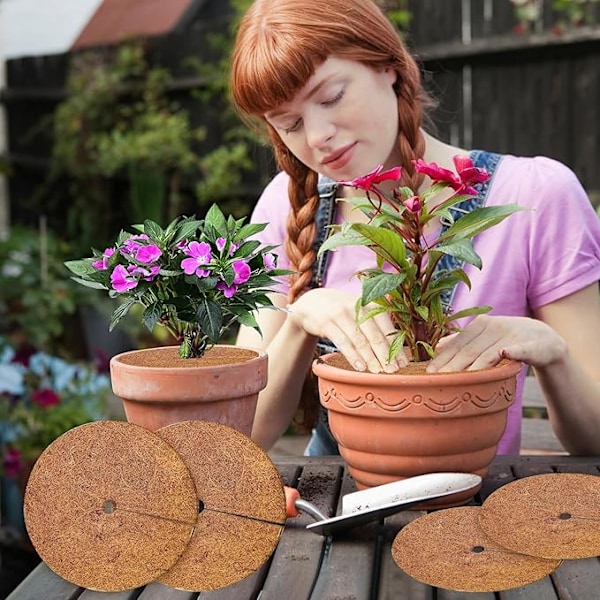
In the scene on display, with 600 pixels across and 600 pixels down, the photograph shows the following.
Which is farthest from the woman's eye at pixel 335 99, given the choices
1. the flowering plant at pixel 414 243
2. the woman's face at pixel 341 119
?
the flowering plant at pixel 414 243

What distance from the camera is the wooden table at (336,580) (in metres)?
0.84

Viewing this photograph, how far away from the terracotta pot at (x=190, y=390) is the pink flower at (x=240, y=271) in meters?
0.09

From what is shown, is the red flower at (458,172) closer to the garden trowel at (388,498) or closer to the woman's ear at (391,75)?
the garden trowel at (388,498)

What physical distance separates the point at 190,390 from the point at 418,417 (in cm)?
25

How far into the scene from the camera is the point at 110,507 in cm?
90

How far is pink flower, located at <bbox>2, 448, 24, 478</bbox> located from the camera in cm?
281

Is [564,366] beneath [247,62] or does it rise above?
beneath

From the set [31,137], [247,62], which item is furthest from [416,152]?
[31,137]

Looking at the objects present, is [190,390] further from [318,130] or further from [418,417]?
[318,130]

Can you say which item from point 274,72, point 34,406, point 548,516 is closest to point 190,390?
point 548,516

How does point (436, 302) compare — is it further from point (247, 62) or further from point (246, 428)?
point (247, 62)

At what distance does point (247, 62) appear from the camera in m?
1.33

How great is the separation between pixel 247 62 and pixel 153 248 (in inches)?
16.7

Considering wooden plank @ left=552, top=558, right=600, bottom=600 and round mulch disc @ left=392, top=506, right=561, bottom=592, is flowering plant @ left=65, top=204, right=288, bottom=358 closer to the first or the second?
round mulch disc @ left=392, top=506, right=561, bottom=592
